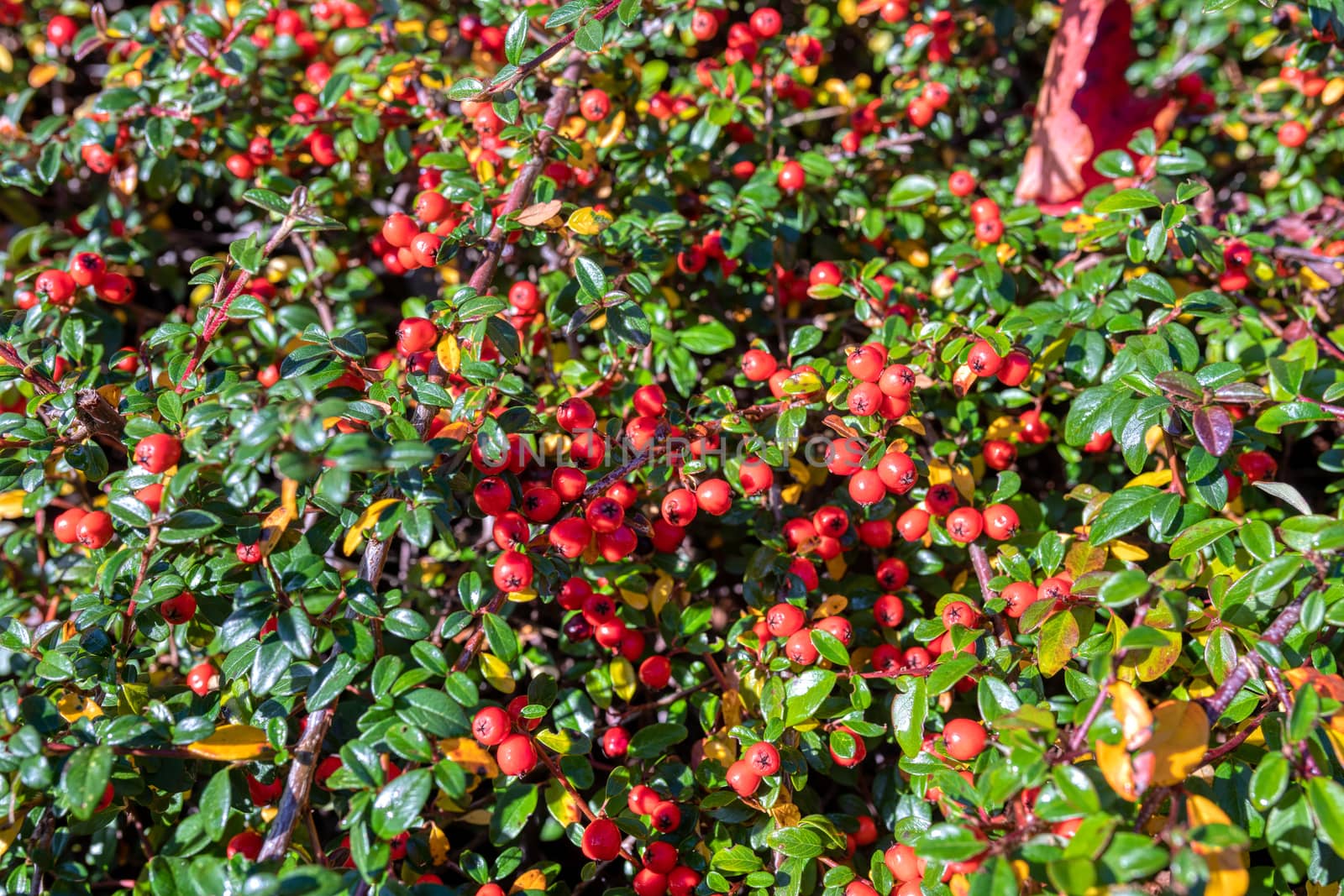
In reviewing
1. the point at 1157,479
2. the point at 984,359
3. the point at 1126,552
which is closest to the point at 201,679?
the point at 984,359

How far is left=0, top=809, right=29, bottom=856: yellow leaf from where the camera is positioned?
171 centimetres

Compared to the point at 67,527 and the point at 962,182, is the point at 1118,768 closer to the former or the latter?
the point at 962,182

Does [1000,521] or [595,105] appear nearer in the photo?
[1000,521]

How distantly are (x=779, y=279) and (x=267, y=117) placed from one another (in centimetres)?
191

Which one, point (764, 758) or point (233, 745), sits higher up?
point (233, 745)

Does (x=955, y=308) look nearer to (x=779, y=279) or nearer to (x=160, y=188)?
(x=779, y=279)

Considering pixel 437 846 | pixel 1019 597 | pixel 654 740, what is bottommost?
pixel 437 846

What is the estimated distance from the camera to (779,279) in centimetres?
286

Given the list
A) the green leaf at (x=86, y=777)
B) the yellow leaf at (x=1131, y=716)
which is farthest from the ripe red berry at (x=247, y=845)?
the yellow leaf at (x=1131, y=716)

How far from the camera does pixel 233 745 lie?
5.63ft

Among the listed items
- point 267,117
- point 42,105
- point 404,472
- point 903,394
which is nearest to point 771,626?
point 903,394

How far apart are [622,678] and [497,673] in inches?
15.0

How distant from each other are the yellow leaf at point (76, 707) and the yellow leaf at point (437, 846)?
74 cm

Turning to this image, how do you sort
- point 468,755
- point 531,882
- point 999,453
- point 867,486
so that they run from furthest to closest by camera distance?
point 999,453 → point 867,486 → point 531,882 → point 468,755
